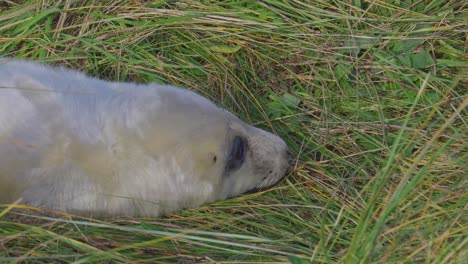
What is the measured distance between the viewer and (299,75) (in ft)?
15.0

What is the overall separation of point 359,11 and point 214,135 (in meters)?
1.69

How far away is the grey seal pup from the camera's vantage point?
3275mm

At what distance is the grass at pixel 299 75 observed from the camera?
3.61 meters

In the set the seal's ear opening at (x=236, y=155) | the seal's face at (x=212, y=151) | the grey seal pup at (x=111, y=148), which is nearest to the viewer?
the grey seal pup at (x=111, y=148)

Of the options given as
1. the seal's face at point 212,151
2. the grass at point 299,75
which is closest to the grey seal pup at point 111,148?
the seal's face at point 212,151

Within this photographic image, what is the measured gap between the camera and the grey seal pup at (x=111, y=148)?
3275mm

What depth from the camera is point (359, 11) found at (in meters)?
4.71

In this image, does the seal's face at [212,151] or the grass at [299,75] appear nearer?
the seal's face at [212,151]

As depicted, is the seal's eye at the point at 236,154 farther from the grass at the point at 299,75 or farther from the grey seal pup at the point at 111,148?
the grass at the point at 299,75

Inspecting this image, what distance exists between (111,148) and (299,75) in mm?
1584

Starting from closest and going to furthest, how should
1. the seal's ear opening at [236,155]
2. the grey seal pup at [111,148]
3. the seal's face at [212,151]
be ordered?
the grey seal pup at [111,148]
the seal's face at [212,151]
the seal's ear opening at [236,155]

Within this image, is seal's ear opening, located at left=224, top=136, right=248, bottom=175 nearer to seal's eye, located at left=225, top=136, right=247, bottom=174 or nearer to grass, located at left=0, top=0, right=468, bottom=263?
seal's eye, located at left=225, top=136, right=247, bottom=174

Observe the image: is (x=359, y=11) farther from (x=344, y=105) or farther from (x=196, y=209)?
(x=196, y=209)

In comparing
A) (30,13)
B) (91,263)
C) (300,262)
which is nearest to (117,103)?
(91,263)
